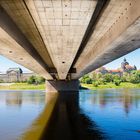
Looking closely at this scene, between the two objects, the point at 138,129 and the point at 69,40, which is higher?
the point at 69,40

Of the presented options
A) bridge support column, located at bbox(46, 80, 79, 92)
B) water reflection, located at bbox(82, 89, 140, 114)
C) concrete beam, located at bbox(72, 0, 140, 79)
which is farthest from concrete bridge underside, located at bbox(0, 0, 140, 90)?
bridge support column, located at bbox(46, 80, 79, 92)

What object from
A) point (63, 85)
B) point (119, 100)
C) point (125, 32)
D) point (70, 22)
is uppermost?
point (70, 22)

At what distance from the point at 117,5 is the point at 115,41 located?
4257mm

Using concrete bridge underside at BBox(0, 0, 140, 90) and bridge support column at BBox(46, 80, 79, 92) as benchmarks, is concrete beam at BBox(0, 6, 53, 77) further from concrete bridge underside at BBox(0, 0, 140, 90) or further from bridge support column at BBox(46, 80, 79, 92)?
bridge support column at BBox(46, 80, 79, 92)

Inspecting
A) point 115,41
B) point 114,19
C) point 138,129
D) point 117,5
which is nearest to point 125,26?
point 117,5

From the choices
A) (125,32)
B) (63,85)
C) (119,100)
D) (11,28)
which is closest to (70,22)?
(125,32)

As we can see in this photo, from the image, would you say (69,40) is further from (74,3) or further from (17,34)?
(74,3)

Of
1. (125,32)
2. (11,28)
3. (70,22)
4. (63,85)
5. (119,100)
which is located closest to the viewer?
(125,32)

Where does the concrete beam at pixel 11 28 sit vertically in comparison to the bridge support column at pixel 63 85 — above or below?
above

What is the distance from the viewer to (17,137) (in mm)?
20219

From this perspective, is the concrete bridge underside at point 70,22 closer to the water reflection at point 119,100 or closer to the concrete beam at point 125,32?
the concrete beam at point 125,32

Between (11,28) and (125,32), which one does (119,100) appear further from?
(125,32)

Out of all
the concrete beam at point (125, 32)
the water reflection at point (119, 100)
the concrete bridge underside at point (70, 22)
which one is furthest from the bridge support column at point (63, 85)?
the concrete beam at point (125, 32)

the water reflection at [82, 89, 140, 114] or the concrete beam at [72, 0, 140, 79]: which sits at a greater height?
the concrete beam at [72, 0, 140, 79]
